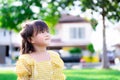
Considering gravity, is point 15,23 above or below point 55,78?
above

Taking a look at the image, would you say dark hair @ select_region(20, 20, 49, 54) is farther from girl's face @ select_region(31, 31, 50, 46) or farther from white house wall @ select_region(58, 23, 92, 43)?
white house wall @ select_region(58, 23, 92, 43)

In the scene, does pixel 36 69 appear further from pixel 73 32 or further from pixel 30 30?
pixel 73 32

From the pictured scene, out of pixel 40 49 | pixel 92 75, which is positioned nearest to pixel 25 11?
pixel 92 75

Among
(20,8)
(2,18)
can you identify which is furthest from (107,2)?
(2,18)

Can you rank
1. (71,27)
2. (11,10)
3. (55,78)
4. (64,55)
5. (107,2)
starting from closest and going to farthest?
(55,78) < (107,2) < (11,10) < (64,55) < (71,27)

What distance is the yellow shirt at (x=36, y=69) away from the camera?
13.3ft

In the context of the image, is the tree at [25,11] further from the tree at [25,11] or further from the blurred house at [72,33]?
Answer: the blurred house at [72,33]

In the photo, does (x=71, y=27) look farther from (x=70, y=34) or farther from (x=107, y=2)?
(x=107, y=2)

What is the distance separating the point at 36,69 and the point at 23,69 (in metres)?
0.14

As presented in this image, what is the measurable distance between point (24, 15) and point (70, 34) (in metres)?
31.9

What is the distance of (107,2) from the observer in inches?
1141

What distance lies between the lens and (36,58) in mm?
4180

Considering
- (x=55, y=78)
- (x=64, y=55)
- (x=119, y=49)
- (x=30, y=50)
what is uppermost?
(x=119, y=49)

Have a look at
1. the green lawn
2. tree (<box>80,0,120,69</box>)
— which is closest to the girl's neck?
the green lawn
